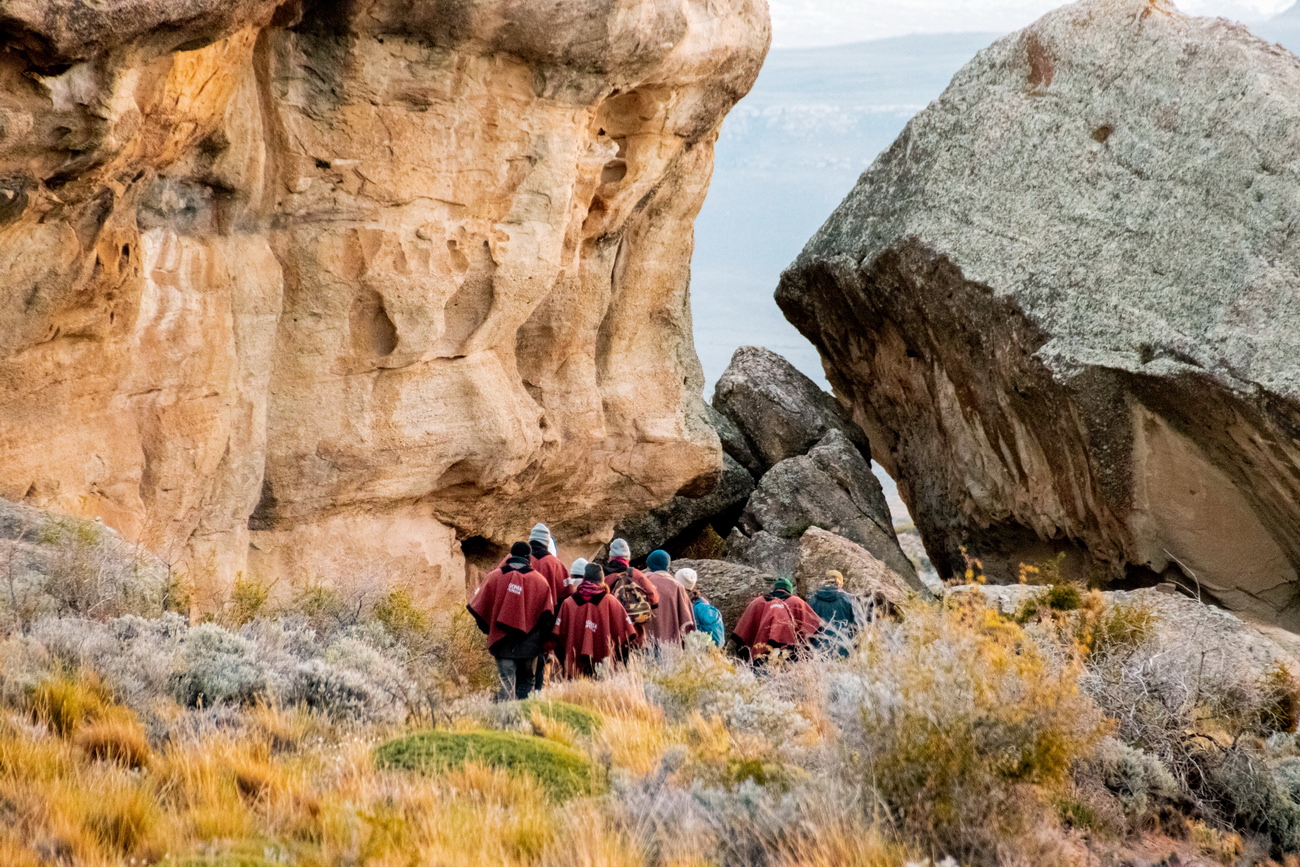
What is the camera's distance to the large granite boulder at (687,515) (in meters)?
19.9

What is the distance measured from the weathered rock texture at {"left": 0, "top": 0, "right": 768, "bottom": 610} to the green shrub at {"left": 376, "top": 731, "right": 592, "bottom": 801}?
16.0ft

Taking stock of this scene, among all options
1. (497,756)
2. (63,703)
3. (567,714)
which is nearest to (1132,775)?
(567,714)

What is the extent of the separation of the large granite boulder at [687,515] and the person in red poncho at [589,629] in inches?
378

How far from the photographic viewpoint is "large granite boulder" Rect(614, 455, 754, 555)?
1994cm

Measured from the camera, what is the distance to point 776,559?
18.0 meters

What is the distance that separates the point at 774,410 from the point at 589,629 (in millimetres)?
13702

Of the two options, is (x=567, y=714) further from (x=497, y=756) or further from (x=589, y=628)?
(x=589, y=628)

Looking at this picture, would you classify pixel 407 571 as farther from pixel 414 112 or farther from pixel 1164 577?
pixel 1164 577

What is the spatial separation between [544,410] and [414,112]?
4354 mm

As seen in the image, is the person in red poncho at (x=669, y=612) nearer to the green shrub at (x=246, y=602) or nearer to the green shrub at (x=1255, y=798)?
the green shrub at (x=246, y=602)

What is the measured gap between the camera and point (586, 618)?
952cm

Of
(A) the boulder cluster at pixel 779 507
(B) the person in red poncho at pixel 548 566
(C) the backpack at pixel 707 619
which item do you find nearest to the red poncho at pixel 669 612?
(C) the backpack at pixel 707 619

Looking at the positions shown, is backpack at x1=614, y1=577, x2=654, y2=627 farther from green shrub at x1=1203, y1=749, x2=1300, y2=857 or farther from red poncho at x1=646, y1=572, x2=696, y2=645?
green shrub at x1=1203, y1=749, x2=1300, y2=857

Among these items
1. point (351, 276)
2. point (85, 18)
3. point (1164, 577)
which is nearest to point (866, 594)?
point (1164, 577)
